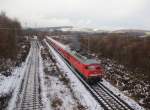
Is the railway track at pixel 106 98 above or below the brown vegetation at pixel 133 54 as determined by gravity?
below

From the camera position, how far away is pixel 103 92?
1948cm

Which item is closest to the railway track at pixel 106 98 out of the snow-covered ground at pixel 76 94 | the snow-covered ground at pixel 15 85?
the snow-covered ground at pixel 76 94

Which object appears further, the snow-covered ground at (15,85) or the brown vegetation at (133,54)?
the brown vegetation at (133,54)

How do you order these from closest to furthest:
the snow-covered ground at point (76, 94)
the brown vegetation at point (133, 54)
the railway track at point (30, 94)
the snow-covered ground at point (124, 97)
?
the snow-covered ground at point (124, 97) < the railway track at point (30, 94) < the snow-covered ground at point (76, 94) < the brown vegetation at point (133, 54)

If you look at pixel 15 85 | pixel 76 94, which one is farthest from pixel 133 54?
pixel 15 85

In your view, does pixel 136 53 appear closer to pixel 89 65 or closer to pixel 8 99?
pixel 89 65

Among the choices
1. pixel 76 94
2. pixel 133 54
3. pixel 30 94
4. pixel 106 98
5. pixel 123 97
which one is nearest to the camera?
pixel 106 98

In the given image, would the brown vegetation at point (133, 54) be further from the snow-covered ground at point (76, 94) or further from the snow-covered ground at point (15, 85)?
the snow-covered ground at point (15, 85)

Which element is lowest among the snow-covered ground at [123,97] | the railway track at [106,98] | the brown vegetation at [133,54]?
the snow-covered ground at [123,97]

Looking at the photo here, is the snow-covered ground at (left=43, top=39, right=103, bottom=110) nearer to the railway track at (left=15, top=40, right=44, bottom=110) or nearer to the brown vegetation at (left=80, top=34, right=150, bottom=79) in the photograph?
the railway track at (left=15, top=40, right=44, bottom=110)

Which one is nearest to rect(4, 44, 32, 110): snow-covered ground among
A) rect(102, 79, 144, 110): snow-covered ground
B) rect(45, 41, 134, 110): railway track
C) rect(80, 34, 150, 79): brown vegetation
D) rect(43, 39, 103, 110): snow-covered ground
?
rect(43, 39, 103, 110): snow-covered ground

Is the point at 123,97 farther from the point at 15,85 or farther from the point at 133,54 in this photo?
the point at 133,54

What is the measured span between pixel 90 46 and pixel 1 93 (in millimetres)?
40208

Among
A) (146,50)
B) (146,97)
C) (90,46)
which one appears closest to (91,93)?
(146,97)
